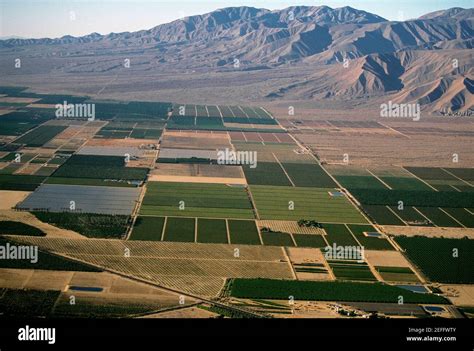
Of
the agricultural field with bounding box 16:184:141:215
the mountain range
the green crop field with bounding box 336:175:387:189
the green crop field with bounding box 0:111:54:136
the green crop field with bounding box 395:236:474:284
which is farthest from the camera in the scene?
the mountain range

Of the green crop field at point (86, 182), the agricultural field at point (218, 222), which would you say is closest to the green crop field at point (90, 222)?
the agricultural field at point (218, 222)

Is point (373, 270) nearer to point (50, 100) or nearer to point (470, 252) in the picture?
point (470, 252)

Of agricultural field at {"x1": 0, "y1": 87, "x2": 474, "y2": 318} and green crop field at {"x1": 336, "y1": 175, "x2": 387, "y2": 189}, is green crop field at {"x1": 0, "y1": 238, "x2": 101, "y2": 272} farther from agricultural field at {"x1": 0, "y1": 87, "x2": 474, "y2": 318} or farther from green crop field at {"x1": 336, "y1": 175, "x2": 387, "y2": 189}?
green crop field at {"x1": 336, "y1": 175, "x2": 387, "y2": 189}

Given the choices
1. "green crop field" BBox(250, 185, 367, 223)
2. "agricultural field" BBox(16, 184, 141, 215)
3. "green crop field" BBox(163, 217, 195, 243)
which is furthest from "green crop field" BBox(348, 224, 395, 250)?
"agricultural field" BBox(16, 184, 141, 215)

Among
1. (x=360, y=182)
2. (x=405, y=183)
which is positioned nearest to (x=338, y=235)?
(x=360, y=182)

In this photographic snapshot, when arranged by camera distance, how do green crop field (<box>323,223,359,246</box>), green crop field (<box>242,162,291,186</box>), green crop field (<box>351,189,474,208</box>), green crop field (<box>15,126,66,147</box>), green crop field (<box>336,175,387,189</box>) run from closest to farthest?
1. green crop field (<box>323,223,359,246</box>)
2. green crop field (<box>351,189,474,208</box>)
3. green crop field (<box>336,175,387,189</box>)
4. green crop field (<box>242,162,291,186</box>)
5. green crop field (<box>15,126,66,147</box>)
